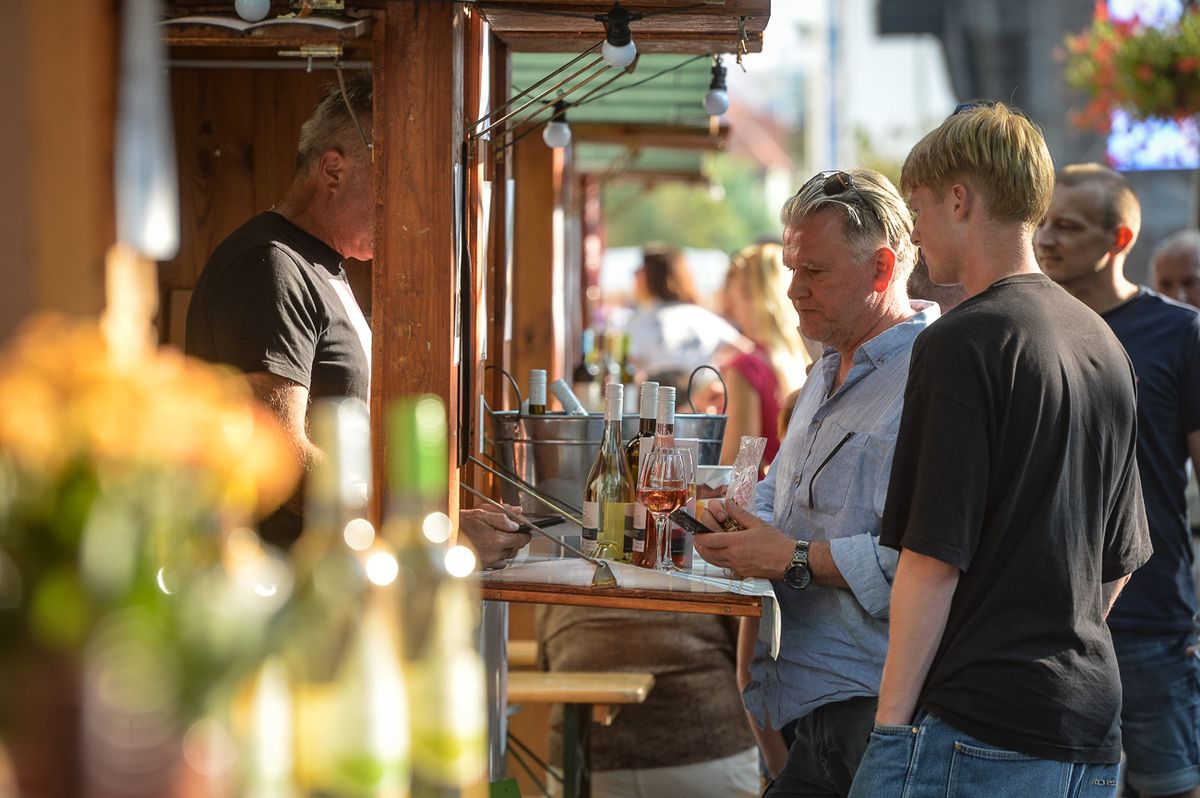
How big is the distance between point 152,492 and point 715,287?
55.7ft

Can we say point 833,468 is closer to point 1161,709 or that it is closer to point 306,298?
point 306,298

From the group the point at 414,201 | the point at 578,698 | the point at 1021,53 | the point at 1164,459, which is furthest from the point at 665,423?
the point at 1021,53

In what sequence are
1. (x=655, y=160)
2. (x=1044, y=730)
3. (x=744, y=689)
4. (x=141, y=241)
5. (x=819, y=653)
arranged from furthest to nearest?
(x=655, y=160) → (x=744, y=689) → (x=819, y=653) → (x=1044, y=730) → (x=141, y=241)

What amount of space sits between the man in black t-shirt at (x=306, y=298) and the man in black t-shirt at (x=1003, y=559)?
918mm

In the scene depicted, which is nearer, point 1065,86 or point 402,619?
point 402,619

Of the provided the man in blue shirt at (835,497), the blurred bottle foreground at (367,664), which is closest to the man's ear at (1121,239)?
the man in blue shirt at (835,497)

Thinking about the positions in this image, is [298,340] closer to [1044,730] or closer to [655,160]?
[1044,730]

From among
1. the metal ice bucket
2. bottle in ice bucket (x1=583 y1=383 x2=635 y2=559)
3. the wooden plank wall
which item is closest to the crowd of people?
bottle in ice bucket (x1=583 y1=383 x2=635 y2=559)

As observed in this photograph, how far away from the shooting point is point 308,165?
129 inches

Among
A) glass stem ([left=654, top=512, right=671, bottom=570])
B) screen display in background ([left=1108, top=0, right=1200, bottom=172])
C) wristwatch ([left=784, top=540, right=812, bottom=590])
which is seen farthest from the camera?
screen display in background ([left=1108, top=0, right=1200, bottom=172])

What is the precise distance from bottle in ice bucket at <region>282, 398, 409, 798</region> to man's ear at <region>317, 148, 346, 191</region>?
1.98 metres

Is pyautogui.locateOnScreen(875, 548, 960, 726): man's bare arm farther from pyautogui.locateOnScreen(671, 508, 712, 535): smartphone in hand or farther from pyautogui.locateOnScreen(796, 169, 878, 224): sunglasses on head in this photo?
pyautogui.locateOnScreen(796, 169, 878, 224): sunglasses on head

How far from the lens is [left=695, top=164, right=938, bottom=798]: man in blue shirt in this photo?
2.76m

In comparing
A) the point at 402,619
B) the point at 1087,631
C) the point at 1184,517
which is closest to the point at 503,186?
the point at 1184,517
